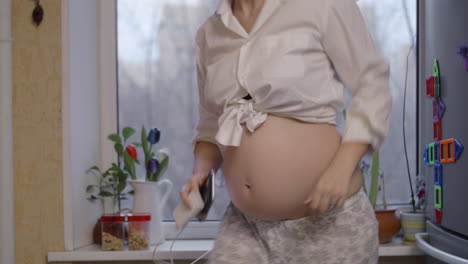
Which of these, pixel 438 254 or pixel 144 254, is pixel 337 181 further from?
pixel 144 254

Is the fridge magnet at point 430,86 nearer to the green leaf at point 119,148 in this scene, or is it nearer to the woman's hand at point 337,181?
the woman's hand at point 337,181

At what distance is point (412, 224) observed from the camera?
1.81 meters

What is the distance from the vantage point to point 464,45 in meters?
1.23

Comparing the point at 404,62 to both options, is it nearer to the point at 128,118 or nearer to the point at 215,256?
the point at 128,118

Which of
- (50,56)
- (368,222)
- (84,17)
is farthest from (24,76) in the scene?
(368,222)

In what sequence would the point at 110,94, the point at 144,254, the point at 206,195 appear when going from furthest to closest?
the point at 110,94
the point at 144,254
the point at 206,195

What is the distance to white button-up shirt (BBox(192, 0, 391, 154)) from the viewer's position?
3.49 ft

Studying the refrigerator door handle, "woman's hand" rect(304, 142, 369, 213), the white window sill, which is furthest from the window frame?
"woman's hand" rect(304, 142, 369, 213)

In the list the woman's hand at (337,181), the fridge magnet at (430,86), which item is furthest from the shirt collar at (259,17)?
the fridge magnet at (430,86)

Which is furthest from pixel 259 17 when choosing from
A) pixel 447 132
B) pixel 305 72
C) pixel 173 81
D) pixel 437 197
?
pixel 173 81

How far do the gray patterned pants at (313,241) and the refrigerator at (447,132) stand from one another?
0.26 metres

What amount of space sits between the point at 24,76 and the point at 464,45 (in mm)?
1200

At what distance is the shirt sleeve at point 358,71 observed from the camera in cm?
104

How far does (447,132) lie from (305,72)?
468 mm
